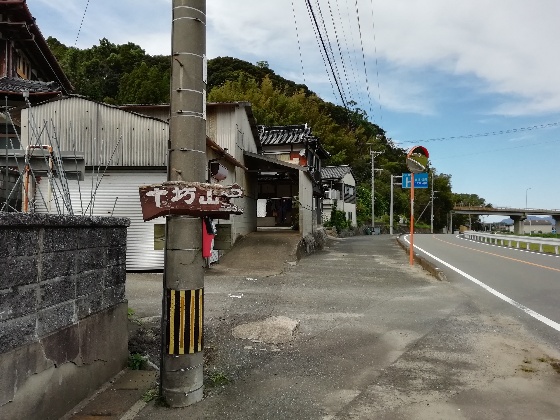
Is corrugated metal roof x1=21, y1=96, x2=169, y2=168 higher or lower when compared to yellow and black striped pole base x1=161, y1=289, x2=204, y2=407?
higher

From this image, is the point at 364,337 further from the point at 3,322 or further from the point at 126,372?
the point at 3,322

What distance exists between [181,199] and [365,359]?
10.2 feet

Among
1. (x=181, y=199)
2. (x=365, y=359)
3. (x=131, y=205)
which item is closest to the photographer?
(x=181, y=199)

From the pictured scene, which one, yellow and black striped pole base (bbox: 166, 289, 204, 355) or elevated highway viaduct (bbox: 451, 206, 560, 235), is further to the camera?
elevated highway viaduct (bbox: 451, 206, 560, 235)

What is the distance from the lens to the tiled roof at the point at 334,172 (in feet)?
165

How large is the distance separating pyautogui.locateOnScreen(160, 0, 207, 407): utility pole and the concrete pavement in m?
0.30

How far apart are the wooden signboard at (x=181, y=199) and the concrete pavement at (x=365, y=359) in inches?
71.4

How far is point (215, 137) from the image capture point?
1927 cm

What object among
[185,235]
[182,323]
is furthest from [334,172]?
[182,323]

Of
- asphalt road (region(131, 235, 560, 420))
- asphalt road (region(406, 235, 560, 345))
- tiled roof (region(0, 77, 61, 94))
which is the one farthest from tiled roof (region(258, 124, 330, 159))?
asphalt road (region(131, 235, 560, 420))

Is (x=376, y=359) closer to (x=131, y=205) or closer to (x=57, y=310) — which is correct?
(x=57, y=310)

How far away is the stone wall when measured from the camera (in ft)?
10.3

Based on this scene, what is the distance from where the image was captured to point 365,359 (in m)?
5.51

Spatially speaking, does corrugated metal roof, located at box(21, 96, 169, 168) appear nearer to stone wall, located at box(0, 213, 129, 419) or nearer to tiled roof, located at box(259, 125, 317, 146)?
stone wall, located at box(0, 213, 129, 419)
